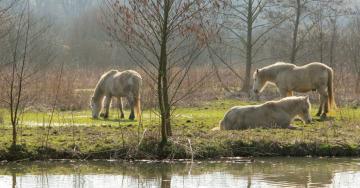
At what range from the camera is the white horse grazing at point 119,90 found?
24812 mm

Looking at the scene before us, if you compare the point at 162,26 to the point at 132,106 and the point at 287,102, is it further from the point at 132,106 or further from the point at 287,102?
the point at 132,106

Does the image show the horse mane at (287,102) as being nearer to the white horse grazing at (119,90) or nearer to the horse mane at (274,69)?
the horse mane at (274,69)

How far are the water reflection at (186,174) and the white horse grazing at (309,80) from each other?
26.9 ft

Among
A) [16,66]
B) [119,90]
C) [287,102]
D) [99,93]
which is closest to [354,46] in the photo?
[99,93]

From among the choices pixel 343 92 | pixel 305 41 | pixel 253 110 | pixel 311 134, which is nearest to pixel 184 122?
pixel 253 110

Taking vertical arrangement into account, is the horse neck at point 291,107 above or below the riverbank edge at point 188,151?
above

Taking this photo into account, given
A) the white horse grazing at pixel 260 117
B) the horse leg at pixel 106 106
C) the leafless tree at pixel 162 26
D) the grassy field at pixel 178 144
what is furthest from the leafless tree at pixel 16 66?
the white horse grazing at pixel 260 117

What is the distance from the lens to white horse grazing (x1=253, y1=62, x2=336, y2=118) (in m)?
24.3

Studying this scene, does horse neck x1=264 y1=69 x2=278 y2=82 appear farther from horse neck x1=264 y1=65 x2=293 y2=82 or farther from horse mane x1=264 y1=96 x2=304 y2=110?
horse mane x1=264 y1=96 x2=304 y2=110

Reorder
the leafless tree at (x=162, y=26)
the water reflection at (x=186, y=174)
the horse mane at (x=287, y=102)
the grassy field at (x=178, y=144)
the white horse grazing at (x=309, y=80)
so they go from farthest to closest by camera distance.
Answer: the white horse grazing at (x=309, y=80), the horse mane at (x=287, y=102), the grassy field at (x=178, y=144), the leafless tree at (x=162, y=26), the water reflection at (x=186, y=174)

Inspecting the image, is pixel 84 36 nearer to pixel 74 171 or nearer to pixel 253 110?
pixel 253 110

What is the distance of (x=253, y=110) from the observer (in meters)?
20.4

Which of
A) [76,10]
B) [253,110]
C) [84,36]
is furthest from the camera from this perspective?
[76,10]

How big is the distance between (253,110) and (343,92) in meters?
15.9
